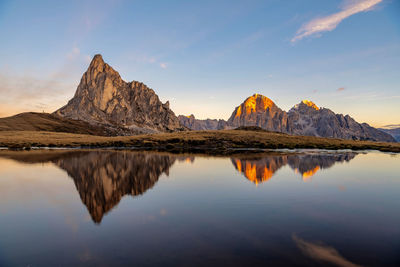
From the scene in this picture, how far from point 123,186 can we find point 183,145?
6344cm

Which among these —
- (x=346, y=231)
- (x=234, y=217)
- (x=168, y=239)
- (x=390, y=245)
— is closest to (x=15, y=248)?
(x=168, y=239)

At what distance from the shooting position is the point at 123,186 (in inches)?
817

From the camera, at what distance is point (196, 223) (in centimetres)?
1233

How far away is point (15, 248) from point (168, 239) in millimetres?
5700

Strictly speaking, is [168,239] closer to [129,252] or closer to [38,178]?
[129,252]

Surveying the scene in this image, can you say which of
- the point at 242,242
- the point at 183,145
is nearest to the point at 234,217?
the point at 242,242

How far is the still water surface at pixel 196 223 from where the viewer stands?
8.89 metres

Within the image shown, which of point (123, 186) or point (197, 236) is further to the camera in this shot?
point (123, 186)

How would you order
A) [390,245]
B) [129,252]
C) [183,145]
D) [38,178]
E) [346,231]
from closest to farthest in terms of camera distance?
[129,252] → [390,245] → [346,231] → [38,178] → [183,145]

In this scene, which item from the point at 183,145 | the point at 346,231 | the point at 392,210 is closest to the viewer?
the point at 346,231

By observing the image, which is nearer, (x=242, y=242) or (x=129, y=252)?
(x=129, y=252)

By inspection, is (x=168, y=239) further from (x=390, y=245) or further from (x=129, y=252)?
(x=390, y=245)

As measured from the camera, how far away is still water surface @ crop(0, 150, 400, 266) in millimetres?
8891

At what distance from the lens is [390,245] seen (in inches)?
393
